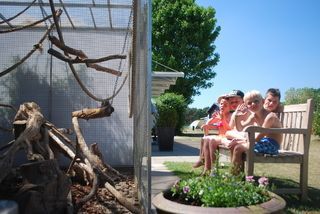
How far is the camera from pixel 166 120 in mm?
13109

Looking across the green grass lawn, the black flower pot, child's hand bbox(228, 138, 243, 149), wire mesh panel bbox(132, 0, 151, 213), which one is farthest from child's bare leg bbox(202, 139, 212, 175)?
the black flower pot

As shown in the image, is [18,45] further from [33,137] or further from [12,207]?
[12,207]

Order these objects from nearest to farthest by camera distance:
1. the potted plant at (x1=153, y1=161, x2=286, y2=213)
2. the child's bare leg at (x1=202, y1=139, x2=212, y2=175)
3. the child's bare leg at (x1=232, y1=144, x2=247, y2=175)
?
the potted plant at (x1=153, y1=161, x2=286, y2=213), the child's bare leg at (x1=232, y1=144, x2=247, y2=175), the child's bare leg at (x1=202, y1=139, x2=212, y2=175)

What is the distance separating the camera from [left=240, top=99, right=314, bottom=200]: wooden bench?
15.4ft

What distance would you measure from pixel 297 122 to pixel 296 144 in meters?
0.26

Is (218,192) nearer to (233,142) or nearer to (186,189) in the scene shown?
(186,189)

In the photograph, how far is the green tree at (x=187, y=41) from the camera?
3133 cm

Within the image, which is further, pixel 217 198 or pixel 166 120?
pixel 166 120

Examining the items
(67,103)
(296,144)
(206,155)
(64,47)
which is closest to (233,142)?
(206,155)

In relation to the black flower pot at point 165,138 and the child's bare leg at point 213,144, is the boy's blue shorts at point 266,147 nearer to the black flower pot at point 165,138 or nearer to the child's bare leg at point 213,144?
the child's bare leg at point 213,144

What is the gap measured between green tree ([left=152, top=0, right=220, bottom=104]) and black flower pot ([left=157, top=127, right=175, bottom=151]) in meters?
18.4

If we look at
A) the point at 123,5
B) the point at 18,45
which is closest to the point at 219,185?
the point at 123,5

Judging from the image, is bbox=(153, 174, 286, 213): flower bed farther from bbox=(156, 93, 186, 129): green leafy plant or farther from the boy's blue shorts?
bbox=(156, 93, 186, 129): green leafy plant

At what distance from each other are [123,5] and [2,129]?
103 inches
